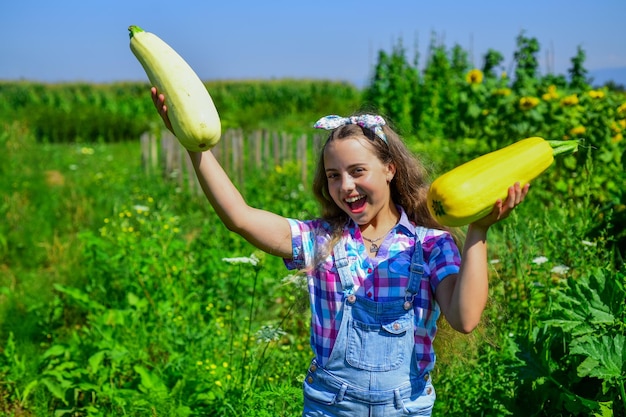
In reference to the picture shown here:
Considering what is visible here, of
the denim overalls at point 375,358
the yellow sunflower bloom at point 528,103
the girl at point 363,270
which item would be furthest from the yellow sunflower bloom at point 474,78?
the denim overalls at point 375,358

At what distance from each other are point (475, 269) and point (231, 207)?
28.1 inches

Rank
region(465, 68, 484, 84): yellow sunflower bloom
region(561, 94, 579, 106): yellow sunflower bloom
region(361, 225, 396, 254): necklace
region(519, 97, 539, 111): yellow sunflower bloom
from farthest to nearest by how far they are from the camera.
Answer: region(465, 68, 484, 84): yellow sunflower bloom < region(519, 97, 539, 111): yellow sunflower bloom < region(561, 94, 579, 106): yellow sunflower bloom < region(361, 225, 396, 254): necklace

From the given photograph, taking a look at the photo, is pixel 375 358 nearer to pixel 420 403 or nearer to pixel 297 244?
pixel 420 403

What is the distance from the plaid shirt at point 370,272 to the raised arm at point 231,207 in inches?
3.0

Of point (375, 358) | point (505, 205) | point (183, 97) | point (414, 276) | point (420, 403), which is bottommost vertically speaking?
point (420, 403)

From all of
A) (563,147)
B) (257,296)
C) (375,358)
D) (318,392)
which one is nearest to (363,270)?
(375,358)

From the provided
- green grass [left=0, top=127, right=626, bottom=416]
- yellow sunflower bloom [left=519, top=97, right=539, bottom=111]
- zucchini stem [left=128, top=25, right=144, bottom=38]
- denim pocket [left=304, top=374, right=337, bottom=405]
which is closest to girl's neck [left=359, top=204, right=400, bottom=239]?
green grass [left=0, top=127, right=626, bottom=416]

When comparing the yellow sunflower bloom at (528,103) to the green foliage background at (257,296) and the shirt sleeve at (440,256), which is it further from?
the shirt sleeve at (440,256)

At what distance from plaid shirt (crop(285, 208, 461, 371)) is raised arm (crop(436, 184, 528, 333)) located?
0.19 meters

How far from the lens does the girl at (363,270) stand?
202cm

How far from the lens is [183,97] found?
194 cm

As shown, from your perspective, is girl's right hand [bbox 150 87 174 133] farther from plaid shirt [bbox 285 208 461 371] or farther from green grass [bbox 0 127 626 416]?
green grass [bbox 0 127 626 416]

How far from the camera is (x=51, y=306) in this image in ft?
13.8

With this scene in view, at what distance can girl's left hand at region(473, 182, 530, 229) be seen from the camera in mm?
1751
